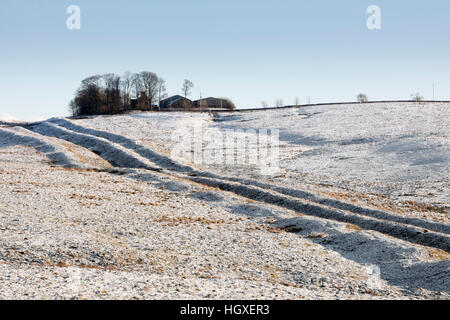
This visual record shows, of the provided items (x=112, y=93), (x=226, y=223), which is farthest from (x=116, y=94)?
(x=226, y=223)

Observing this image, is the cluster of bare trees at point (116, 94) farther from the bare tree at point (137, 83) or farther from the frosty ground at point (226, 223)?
the frosty ground at point (226, 223)

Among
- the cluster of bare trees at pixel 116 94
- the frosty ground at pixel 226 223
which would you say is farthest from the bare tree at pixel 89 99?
the frosty ground at pixel 226 223

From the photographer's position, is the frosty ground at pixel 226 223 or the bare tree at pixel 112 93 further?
the bare tree at pixel 112 93

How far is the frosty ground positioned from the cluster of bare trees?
67.3m

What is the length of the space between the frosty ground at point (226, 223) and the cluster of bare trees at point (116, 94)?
67.3 metres

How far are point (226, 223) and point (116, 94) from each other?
106 m

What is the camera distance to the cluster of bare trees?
4729 inches

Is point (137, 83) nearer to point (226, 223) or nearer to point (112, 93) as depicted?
point (112, 93)

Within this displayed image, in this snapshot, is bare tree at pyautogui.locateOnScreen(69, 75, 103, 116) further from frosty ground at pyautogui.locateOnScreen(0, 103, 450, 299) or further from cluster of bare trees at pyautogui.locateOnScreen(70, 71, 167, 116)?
frosty ground at pyautogui.locateOnScreen(0, 103, 450, 299)

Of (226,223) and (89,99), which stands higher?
(89,99)

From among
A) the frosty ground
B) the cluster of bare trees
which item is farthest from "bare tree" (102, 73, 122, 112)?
the frosty ground

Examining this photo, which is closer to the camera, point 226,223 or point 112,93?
point 226,223

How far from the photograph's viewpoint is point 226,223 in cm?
2481

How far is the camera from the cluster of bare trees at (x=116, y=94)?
4729 inches
